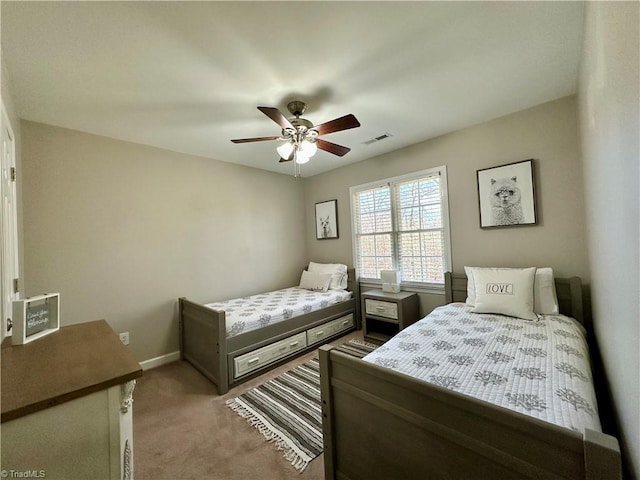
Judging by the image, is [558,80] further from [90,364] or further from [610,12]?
[90,364]

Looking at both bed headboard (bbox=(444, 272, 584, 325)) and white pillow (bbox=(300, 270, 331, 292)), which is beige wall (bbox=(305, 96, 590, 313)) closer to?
bed headboard (bbox=(444, 272, 584, 325))

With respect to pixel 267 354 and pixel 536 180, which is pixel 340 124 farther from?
pixel 267 354

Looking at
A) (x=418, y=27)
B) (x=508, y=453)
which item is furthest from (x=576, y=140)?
(x=508, y=453)

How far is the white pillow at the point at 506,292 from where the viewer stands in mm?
2131

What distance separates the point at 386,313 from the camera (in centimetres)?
312

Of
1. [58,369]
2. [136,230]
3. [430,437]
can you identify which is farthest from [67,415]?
[136,230]

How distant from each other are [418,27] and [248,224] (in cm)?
302

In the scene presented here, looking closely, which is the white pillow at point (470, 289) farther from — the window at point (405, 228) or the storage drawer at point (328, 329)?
the storage drawer at point (328, 329)

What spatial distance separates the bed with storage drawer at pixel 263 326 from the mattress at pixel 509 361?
1363 millimetres

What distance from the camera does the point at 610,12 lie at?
933mm

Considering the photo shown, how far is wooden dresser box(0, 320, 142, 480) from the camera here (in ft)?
2.43

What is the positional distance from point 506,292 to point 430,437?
171 cm

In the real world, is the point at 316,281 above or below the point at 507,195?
below

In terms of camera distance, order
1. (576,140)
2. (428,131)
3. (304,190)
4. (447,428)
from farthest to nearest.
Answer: (304,190) < (428,131) < (576,140) < (447,428)
